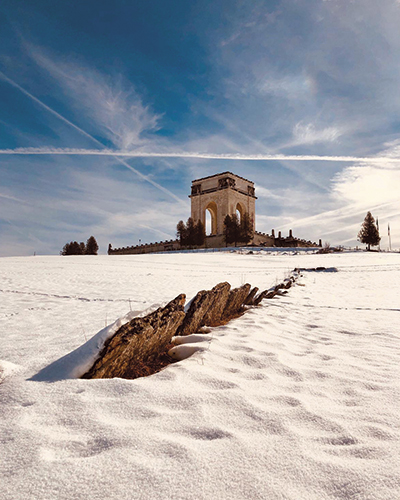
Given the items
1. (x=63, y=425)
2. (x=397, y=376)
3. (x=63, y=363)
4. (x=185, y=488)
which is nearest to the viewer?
(x=185, y=488)

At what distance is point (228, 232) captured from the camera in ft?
154

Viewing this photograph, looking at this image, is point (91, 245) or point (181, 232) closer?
point (181, 232)

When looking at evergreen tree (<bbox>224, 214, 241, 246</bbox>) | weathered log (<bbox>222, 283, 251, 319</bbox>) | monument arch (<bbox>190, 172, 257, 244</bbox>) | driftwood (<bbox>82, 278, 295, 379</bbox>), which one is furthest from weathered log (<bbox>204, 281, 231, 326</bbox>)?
monument arch (<bbox>190, 172, 257, 244</bbox>)

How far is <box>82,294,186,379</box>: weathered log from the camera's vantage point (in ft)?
6.91

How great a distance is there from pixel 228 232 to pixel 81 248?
3479cm

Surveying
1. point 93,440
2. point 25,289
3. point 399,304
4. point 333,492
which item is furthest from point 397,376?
point 25,289

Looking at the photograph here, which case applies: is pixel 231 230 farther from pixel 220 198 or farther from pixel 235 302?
pixel 235 302

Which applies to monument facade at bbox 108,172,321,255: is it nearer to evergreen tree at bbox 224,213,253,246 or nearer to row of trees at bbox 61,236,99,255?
evergreen tree at bbox 224,213,253,246

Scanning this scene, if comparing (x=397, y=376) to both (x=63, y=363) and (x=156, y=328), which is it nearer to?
(x=156, y=328)

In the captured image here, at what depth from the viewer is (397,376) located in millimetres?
2297

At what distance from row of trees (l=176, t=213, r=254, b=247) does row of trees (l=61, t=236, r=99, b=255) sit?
22.4 m

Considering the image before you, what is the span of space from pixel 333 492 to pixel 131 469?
771mm

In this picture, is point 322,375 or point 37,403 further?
point 322,375

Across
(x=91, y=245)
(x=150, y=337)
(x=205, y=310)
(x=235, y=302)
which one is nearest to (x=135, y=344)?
(x=150, y=337)
